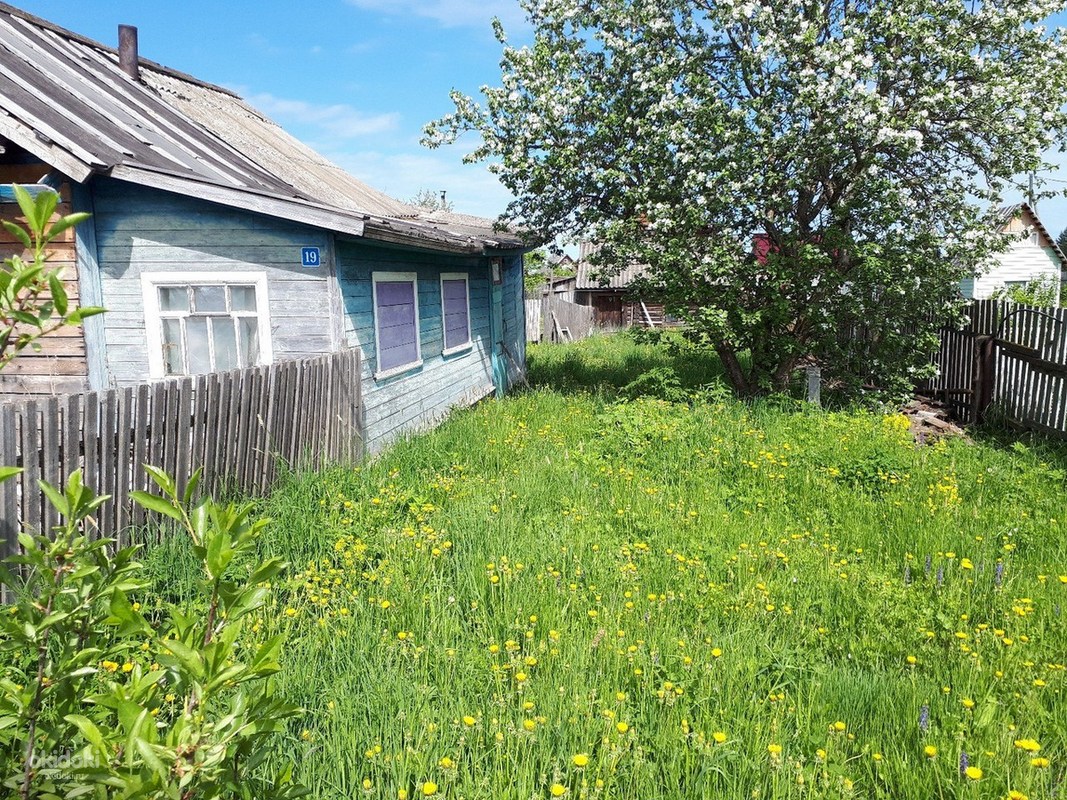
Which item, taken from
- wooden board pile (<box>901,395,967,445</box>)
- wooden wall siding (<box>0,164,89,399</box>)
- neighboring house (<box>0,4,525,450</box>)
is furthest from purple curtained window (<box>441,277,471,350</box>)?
wooden board pile (<box>901,395,967,445</box>)

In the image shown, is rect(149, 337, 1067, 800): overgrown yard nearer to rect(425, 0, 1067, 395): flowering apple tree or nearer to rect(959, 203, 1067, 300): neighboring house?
rect(425, 0, 1067, 395): flowering apple tree

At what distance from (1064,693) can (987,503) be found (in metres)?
3.05

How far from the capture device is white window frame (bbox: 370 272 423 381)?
8.20 metres

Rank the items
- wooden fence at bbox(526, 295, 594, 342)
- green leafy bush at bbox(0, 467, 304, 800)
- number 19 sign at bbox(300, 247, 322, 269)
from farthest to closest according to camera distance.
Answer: wooden fence at bbox(526, 295, 594, 342) → number 19 sign at bbox(300, 247, 322, 269) → green leafy bush at bbox(0, 467, 304, 800)

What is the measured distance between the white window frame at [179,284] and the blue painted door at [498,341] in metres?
6.28

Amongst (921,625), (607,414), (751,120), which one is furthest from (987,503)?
(751,120)

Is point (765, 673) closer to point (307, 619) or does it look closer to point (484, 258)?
point (307, 619)

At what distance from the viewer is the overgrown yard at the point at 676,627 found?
2.77m

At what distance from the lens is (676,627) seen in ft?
12.3

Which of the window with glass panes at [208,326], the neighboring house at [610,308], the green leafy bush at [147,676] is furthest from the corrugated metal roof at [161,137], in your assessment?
the neighboring house at [610,308]

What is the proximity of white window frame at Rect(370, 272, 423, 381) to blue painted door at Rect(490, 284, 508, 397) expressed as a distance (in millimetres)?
3865

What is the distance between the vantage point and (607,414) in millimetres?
9289

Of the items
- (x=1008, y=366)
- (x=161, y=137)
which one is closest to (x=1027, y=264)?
(x=1008, y=366)

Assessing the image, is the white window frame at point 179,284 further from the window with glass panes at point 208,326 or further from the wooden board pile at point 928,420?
the wooden board pile at point 928,420
